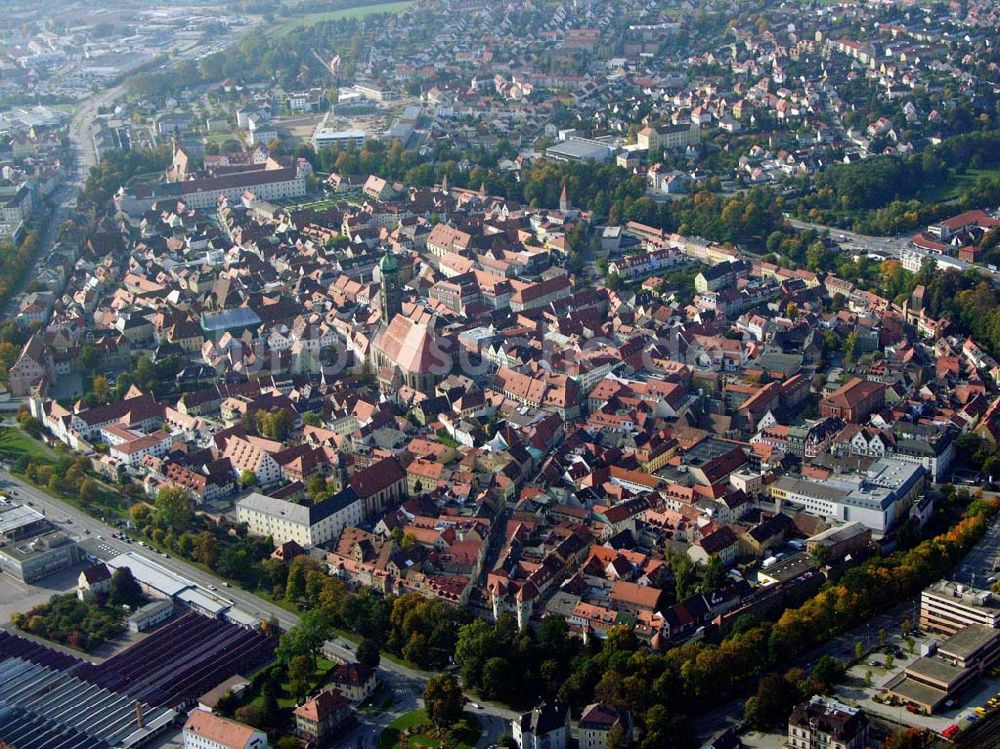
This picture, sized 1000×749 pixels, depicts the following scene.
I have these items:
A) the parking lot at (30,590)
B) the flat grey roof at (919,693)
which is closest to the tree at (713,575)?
A: the flat grey roof at (919,693)

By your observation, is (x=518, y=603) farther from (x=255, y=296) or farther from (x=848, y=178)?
(x=848, y=178)

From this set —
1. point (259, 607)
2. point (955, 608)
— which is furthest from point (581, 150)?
point (955, 608)

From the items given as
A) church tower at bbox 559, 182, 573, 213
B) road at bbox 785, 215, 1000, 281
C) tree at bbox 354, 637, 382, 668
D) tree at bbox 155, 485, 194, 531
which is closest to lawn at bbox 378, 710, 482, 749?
tree at bbox 354, 637, 382, 668

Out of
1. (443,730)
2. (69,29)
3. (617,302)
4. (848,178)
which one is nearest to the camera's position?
(443,730)

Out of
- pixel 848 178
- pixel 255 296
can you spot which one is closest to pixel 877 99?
pixel 848 178

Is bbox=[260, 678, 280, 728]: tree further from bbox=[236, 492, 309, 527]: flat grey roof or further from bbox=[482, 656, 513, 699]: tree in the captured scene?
bbox=[236, 492, 309, 527]: flat grey roof

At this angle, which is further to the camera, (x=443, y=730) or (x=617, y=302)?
(x=617, y=302)

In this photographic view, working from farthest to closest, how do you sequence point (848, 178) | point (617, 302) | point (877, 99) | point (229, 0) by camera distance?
point (229, 0) → point (877, 99) → point (848, 178) → point (617, 302)
